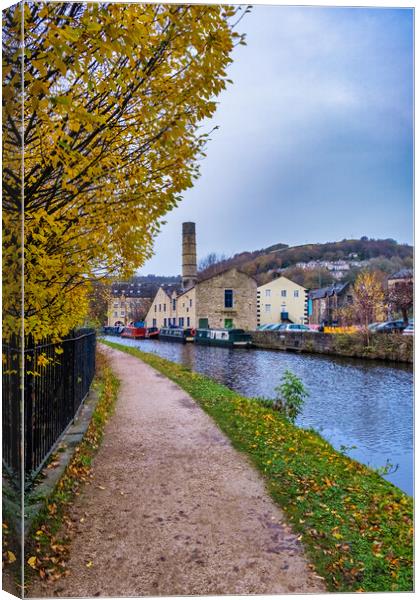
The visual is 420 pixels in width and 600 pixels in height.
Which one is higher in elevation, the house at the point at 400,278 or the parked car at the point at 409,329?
the house at the point at 400,278

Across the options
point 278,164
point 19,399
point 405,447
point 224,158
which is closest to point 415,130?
point 278,164

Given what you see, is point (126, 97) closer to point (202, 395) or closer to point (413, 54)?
point (413, 54)

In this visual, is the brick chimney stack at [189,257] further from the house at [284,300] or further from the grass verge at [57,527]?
the grass verge at [57,527]

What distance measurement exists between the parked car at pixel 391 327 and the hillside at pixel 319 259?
0.40 meters

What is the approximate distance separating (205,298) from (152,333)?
4.41ft

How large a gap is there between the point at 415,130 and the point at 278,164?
97 cm

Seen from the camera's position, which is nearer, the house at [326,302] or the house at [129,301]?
the house at [326,302]

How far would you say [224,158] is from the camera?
3.13 m

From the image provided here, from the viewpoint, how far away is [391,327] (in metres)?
3.36

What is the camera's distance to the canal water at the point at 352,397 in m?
3.10

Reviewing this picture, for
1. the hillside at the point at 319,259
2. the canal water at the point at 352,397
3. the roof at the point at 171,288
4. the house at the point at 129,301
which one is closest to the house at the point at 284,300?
the hillside at the point at 319,259

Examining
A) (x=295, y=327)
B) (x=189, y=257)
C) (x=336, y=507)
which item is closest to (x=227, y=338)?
(x=295, y=327)

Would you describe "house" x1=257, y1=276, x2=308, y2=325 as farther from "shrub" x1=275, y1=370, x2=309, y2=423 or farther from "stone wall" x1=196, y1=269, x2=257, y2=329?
"shrub" x1=275, y1=370, x2=309, y2=423

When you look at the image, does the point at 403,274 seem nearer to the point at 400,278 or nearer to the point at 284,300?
the point at 400,278
